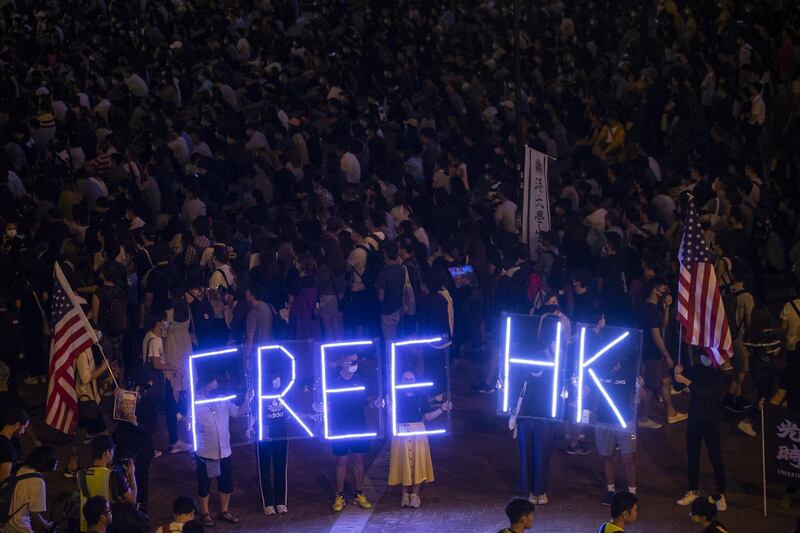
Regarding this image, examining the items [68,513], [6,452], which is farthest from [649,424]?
[6,452]

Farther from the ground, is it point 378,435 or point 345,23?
point 345,23

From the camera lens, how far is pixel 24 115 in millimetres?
26297

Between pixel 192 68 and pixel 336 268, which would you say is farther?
pixel 192 68

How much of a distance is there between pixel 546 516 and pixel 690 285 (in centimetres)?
292

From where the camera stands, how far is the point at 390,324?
17.3 metres

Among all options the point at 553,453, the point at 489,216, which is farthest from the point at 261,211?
the point at 553,453

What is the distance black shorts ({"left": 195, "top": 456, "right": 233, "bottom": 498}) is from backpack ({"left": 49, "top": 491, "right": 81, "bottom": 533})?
2172mm

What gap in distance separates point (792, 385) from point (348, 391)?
471 cm

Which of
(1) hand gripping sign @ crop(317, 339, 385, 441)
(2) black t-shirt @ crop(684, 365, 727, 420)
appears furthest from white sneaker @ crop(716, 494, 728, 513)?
(1) hand gripping sign @ crop(317, 339, 385, 441)

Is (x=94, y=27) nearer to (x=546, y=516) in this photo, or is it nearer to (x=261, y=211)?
(x=261, y=211)

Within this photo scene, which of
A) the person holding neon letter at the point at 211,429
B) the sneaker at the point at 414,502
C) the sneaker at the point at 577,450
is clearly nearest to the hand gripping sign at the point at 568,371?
the sneaker at the point at 414,502

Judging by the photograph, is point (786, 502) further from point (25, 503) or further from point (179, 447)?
point (25, 503)

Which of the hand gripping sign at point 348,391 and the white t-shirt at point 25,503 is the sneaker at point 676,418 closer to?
the hand gripping sign at point 348,391

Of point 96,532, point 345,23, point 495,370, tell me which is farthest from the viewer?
point 345,23
